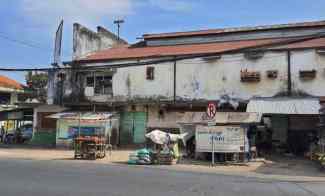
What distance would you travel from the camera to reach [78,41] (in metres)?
33.8

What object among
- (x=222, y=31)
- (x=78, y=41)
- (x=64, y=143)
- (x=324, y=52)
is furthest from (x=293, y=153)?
(x=78, y=41)

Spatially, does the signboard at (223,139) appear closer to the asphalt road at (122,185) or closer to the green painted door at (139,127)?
the asphalt road at (122,185)

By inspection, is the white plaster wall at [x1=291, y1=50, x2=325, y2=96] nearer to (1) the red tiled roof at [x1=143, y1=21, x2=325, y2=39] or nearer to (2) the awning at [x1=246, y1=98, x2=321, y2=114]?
(2) the awning at [x1=246, y1=98, x2=321, y2=114]

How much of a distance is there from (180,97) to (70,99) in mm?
8594

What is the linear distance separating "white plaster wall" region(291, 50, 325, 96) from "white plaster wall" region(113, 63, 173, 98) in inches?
319

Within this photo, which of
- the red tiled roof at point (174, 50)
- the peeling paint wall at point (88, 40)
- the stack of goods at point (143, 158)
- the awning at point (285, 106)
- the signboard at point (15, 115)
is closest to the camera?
the stack of goods at point (143, 158)

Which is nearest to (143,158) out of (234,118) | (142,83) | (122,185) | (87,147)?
(87,147)

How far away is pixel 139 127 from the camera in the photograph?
30.8 m

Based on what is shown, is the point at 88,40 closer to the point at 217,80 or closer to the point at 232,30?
the point at 232,30

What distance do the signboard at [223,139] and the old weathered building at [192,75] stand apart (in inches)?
175

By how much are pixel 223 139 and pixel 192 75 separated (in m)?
8.98

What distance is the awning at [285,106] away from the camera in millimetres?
24391

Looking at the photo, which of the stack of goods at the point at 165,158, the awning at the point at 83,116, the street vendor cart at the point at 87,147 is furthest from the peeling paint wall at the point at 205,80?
the stack of goods at the point at 165,158

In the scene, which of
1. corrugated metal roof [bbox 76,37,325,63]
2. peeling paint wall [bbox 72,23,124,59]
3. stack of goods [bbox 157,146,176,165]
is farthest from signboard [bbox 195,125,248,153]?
peeling paint wall [bbox 72,23,124,59]
